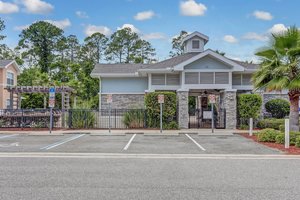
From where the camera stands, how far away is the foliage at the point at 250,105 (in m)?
23.1

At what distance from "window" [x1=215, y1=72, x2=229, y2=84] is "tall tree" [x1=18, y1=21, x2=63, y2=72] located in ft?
131

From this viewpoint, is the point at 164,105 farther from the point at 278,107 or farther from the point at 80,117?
the point at 278,107

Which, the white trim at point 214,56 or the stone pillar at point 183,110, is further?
the stone pillar at point 183,110

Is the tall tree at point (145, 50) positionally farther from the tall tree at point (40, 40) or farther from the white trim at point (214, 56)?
the white trim at point (214, 56)

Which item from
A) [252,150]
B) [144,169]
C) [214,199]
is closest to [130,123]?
[252,150]

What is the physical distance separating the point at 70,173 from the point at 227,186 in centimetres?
394

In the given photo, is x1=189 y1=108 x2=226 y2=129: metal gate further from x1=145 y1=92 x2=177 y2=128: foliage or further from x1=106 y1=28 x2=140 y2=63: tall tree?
x1=106 y1=28 x2=140 y2=63: tall tree

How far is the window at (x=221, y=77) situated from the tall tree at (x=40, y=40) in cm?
3993

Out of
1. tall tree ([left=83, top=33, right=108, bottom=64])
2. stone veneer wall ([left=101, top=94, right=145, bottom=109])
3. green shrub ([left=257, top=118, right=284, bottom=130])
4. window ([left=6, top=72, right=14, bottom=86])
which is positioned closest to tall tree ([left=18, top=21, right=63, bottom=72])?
tall tree ([left=83, top=33, right=108, bottom=64])

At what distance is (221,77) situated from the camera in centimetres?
2369

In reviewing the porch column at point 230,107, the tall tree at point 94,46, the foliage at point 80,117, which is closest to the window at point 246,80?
the porch column at point 230,107

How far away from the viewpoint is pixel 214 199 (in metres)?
6.26

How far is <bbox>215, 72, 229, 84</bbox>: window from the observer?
23.7 meters

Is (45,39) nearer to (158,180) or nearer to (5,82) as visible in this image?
(5,82)
